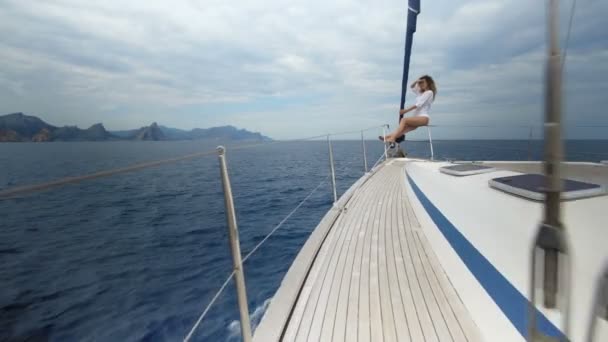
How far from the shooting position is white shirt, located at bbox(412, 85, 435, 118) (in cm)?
375

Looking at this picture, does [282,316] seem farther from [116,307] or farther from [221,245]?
[221,245]

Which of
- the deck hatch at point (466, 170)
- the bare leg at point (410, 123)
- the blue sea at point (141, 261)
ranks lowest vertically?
the blue sea at point (141, 261)

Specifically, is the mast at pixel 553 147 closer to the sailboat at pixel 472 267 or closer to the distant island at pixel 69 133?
the sailboat at pixel 472 267

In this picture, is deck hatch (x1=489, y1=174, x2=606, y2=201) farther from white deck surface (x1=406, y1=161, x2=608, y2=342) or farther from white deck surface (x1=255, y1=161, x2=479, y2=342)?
white deck surface (x1=255, y1=161, x2=479, y2=342)

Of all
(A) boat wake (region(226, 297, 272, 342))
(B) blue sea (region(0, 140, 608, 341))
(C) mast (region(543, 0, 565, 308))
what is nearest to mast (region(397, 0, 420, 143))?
(B) blue sea (region(0, 140, 608, 341))

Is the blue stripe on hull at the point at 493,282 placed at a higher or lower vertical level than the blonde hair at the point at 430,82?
lower

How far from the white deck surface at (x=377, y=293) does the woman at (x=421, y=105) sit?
4.49 ft

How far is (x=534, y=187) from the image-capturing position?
4.66 feet

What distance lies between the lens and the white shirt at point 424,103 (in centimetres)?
375

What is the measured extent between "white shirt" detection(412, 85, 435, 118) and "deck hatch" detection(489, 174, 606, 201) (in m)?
2.27

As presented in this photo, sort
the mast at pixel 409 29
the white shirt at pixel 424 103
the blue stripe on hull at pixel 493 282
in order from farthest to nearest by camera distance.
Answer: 1. the white shirt at pixel 424 103
2. the mast at pixel 409 29
3. the blue stripe on hull at pixel 493 282

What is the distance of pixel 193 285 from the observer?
4.62 metres

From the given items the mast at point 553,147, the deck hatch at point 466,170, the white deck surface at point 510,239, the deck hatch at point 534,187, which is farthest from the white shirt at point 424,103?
the mast at point 553,147

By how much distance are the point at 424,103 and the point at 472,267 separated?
9.16ft
